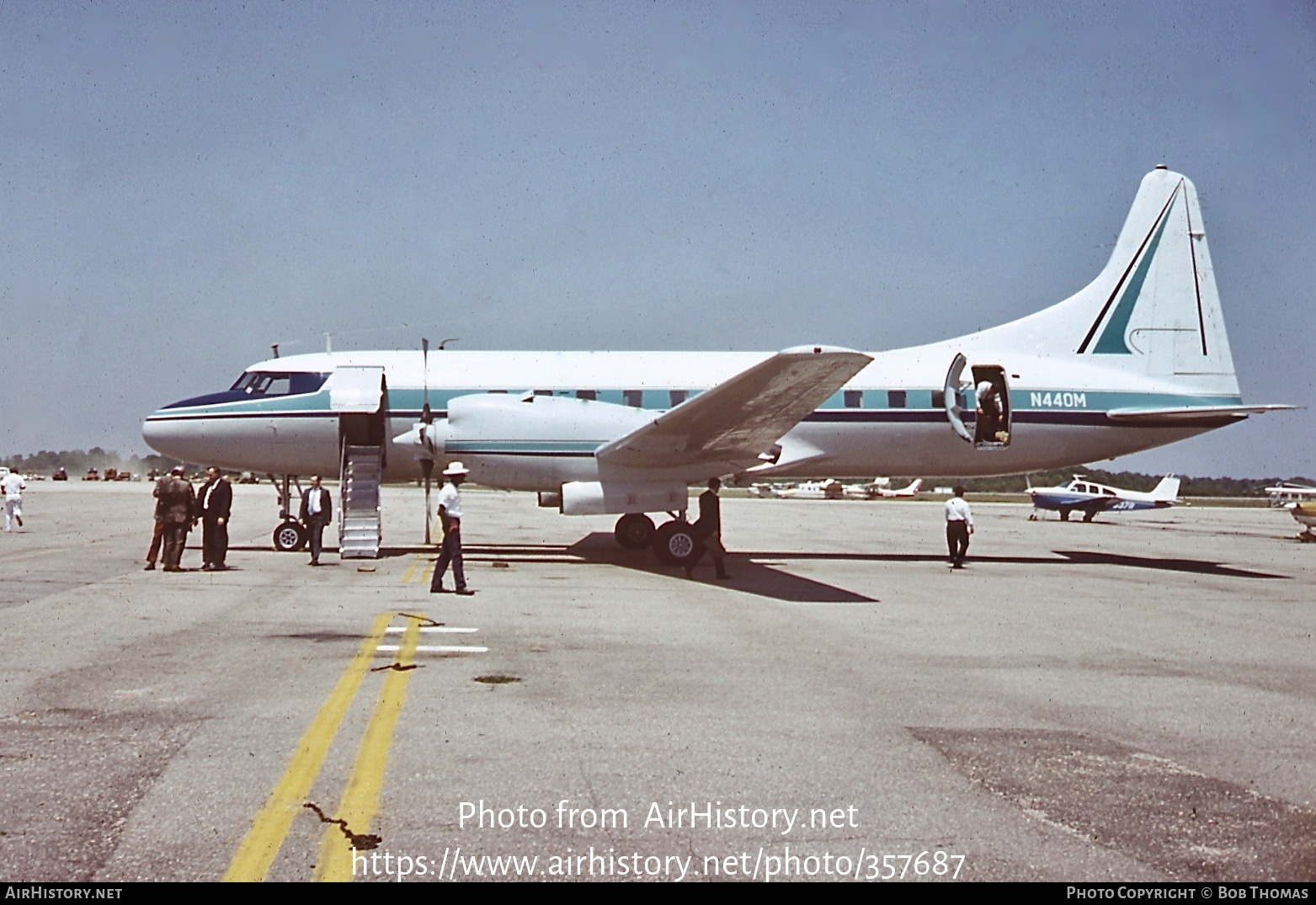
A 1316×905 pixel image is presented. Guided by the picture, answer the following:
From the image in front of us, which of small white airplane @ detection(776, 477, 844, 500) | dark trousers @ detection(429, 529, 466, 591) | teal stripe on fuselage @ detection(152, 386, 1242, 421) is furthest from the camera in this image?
small white airplane @ detection(776, 477, 844, 500)

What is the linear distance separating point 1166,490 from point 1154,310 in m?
29.5

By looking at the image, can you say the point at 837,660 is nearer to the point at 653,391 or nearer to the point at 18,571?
the point at 653,391

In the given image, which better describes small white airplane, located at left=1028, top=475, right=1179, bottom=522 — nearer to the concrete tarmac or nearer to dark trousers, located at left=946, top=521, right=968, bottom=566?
dark trousers, located at left=946, top=521, right=968, bottom=566

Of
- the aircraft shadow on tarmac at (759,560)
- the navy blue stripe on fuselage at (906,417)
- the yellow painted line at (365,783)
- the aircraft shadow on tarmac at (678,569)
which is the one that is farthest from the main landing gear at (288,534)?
the yellow painted line at (365,783)

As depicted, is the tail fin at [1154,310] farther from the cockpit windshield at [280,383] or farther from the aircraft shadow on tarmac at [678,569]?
the cockpit windshield at [280,383]

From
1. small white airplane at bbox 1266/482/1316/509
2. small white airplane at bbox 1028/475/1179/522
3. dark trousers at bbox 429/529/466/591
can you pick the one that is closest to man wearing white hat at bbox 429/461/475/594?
dark trousers at bbox 429/529/466/591

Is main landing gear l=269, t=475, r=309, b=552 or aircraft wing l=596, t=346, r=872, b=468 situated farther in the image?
main landing gear l=269, t=475, r=309, b=552

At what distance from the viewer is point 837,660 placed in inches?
413

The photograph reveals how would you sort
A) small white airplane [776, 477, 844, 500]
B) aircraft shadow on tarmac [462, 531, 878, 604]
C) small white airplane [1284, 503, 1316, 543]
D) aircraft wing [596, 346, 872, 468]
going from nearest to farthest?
1. aircraft wing [596, 346, 872, 468]
2. aircraft shadow on tarmac [462, 531, 878, 604]
3. small white airplane [1284, 503, 1316, 543]
4. small white airplane [776, 477, 844, 500]

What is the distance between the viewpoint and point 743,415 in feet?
59.7

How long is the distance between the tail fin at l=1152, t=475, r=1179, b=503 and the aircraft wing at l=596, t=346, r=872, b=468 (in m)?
36.2

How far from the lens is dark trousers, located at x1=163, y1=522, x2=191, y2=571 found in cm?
1825

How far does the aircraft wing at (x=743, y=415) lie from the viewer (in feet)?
51.5

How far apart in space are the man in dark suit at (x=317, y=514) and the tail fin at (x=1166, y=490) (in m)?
43.1
